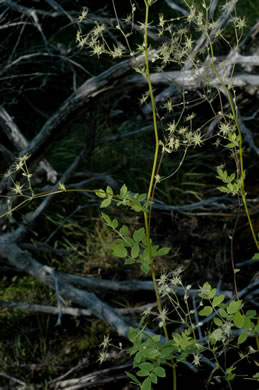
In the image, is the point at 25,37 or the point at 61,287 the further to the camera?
the point at 25,37

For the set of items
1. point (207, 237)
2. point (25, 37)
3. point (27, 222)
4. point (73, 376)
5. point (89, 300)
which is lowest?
point (207, 237)

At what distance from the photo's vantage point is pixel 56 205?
359 centimetres

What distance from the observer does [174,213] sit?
3.38 meters

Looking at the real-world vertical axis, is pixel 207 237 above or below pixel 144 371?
below

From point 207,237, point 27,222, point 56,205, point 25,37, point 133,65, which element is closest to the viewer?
point 133,65

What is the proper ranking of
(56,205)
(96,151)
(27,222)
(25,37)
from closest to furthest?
(27,222)
(56,205)
(96,151)
(25,37)

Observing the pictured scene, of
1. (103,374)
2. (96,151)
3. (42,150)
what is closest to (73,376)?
(103,374)

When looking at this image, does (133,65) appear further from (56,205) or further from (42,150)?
(56,205)

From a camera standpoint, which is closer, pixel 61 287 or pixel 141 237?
pixel 141 237

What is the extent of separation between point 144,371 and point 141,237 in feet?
1.17

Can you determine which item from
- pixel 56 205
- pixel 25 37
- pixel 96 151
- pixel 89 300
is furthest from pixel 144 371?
pixel 25 37

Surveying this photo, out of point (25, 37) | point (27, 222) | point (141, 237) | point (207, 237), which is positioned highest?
point (141, 237)

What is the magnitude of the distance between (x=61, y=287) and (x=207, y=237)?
3.51ft

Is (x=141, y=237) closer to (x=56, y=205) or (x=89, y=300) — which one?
(x=89, y=300)
